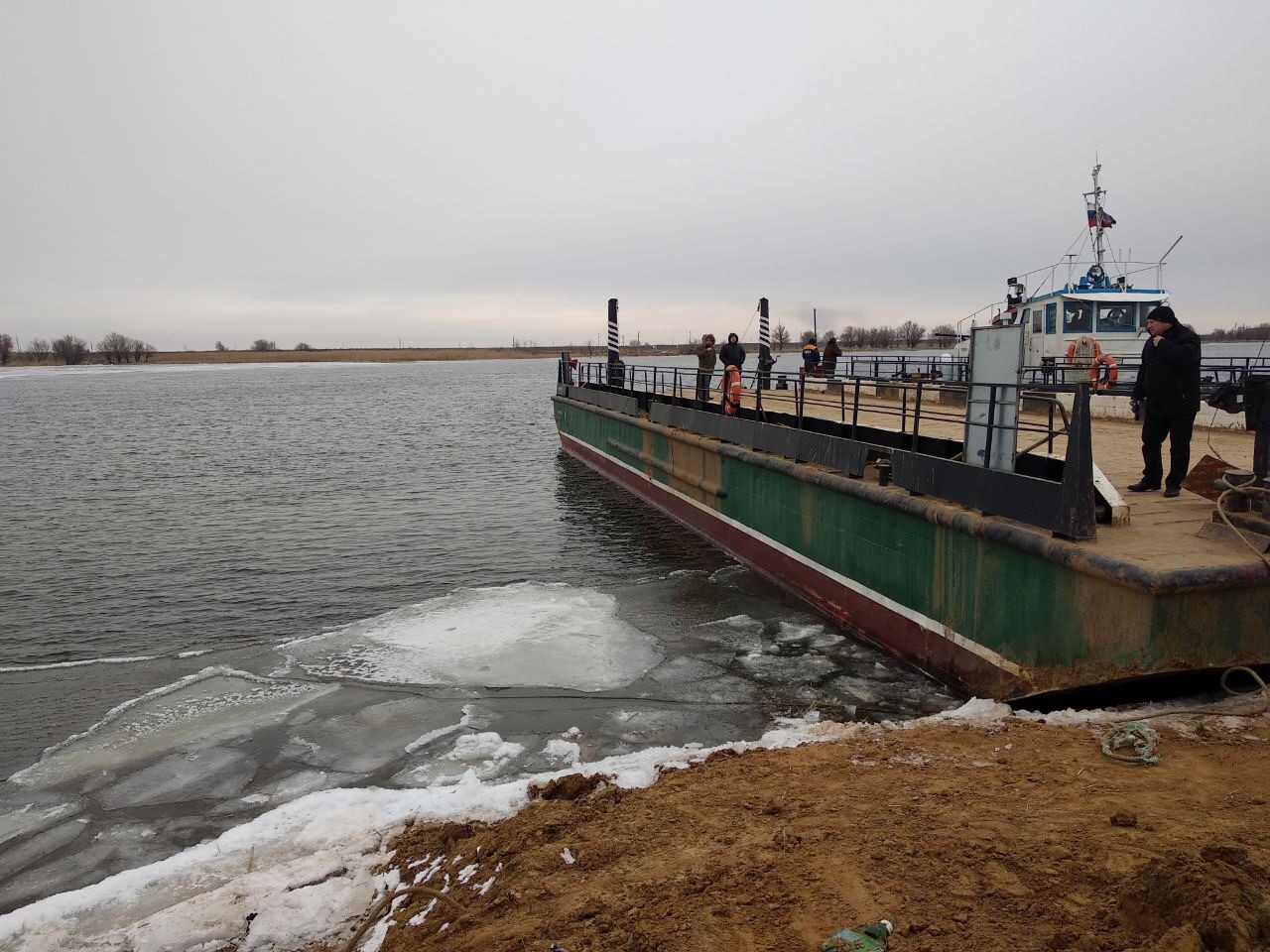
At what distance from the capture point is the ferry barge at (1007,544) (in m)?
5.50

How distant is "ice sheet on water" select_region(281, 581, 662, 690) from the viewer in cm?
816

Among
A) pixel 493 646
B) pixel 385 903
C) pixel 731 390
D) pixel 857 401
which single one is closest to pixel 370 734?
pixel 493 646

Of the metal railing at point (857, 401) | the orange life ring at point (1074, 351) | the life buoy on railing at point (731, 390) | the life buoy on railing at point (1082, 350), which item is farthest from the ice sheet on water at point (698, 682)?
the life buoy on railing at point (1082, 350)

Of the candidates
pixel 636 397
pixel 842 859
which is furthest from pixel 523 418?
pixel 842 859

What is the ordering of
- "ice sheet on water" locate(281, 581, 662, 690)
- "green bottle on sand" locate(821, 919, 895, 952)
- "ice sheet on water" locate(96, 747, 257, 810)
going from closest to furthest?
"green bottle on sand" locate(821, 919, 895, 952) → "ice sheet on water" locate(96, 747, 257, 810) → "ice sheet on water" locate(281, 581, 662, 690)

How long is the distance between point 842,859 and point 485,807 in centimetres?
228

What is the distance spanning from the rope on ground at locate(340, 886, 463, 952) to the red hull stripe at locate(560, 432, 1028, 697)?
15.1ft

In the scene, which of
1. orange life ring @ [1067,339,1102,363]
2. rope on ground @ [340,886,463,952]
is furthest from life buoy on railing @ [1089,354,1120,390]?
rope on ground @ [340,886,463,952]

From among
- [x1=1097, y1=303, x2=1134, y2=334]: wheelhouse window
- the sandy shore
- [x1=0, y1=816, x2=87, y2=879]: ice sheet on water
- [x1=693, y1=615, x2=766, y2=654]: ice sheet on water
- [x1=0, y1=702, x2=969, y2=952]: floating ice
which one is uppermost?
[x1=1097, y1=303, x2=1134, y2=334]: wheelhouse window

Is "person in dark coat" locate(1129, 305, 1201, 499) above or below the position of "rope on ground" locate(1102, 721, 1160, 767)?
above

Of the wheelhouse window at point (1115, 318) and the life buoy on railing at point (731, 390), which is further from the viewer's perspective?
the wheelhouse window at point (1115, 318)

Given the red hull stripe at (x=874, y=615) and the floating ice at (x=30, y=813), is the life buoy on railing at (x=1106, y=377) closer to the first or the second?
the red hull stripe at (x=874, y=615)

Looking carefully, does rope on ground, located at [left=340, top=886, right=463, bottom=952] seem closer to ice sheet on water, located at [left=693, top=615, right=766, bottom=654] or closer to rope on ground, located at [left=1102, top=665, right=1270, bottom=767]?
rope on ground, located at [left=1102, top=665, right=1270, bottom=767]

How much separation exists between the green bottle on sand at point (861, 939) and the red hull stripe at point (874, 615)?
12.3 feet
